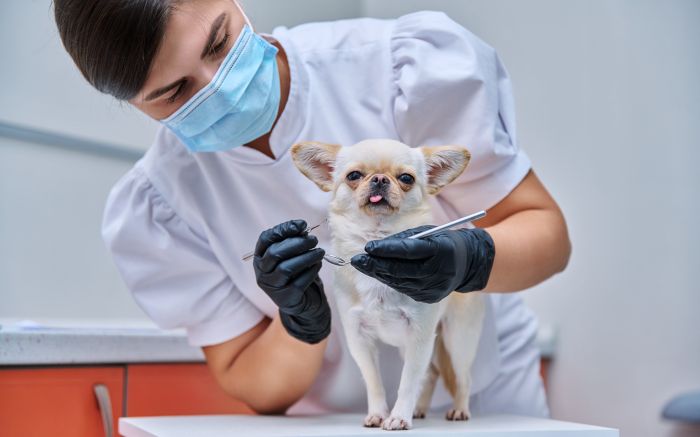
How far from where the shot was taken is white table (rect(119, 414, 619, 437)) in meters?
0.64

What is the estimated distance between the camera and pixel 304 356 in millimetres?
883

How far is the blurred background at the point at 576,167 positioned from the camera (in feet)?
3.45

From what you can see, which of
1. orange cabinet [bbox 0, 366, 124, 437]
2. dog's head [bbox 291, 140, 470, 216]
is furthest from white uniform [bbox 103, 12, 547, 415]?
orange cabinet [bbox 0, 366, 124, 437]

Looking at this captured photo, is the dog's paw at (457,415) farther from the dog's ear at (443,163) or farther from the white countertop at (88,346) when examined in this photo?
the white countertop at (88,346)

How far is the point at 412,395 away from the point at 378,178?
0.68ft

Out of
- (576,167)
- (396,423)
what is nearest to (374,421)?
(396,423)

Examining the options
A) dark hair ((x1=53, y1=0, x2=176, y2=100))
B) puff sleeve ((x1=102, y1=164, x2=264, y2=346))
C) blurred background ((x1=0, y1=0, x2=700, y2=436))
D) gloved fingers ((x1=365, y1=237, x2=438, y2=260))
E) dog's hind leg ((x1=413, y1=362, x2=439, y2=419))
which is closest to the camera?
gloved fingers ((x1=365, y1=237, x2=438, y2=260))

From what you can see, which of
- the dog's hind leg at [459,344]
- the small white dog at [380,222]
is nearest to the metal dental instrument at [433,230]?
the small white dog at [380,222]

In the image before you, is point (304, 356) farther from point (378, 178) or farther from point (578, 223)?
point (578, 223)

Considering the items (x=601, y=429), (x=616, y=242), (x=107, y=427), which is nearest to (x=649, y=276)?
(x=616, y=242)

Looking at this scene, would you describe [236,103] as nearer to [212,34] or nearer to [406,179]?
[212,34]

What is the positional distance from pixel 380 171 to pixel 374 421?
241 millimetres

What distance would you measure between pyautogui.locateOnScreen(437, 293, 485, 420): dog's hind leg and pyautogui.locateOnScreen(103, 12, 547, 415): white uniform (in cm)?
7

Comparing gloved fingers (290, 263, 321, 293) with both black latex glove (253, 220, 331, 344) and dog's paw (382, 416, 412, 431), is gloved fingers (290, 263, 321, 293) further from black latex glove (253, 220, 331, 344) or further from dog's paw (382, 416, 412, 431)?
dog's paw (382, 416, 412, 431)
